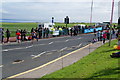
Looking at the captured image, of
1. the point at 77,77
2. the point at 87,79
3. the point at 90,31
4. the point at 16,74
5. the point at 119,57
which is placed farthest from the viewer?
the point at 90,31

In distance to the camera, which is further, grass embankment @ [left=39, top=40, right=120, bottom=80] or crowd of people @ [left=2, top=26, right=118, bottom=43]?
crowd of people @ [left=2, top=26, right=118, bottom=43]

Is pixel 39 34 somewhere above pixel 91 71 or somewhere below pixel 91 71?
above

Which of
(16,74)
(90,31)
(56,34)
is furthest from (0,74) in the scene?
(90,31)

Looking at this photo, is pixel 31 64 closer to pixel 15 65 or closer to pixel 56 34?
pixel 15 65

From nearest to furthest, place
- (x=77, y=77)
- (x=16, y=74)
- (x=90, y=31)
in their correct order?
(x=77, y=77) < (x=16, y=74) < (x=90, y=31)

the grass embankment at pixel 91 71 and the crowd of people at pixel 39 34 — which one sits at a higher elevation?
the crowd of people at pixel 39 34

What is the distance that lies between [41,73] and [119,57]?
4552 mm

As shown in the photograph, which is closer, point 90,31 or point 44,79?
point 44,79

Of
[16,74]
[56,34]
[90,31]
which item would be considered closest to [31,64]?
[16,74]

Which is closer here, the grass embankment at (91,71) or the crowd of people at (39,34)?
the grass embankment at (91,71)

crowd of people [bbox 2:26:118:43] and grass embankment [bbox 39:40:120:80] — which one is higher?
crowd of people [bbox 2:26:118:43]

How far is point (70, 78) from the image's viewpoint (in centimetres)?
863

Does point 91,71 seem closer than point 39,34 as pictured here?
Yes

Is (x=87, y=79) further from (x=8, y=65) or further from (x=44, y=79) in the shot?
(x=8, y=65)
